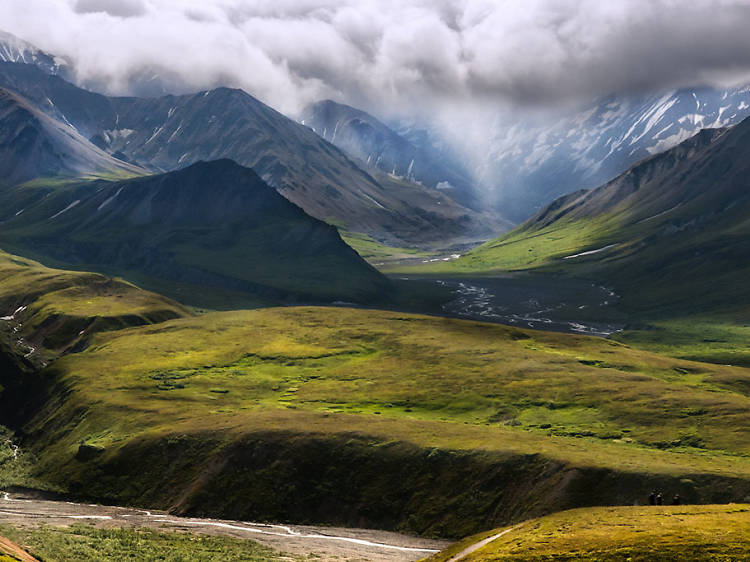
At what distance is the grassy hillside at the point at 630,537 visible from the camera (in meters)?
64.9

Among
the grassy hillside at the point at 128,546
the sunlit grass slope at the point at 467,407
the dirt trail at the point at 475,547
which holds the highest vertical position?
the sunlit grass slope at the point at 467,407

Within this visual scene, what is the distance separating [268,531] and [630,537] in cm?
5431

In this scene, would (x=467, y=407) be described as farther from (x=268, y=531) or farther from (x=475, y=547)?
(x=475, y=547)

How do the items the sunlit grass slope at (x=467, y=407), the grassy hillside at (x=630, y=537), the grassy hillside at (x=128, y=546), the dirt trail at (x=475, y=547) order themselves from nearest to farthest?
the grassy hillside at (x=630, y=537), the dirt trail at (x=475, y=547), the grassy hillside at (x=128, y=546), the sunlit grass slope at (x=467, y=407)

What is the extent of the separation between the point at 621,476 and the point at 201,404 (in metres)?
93.3

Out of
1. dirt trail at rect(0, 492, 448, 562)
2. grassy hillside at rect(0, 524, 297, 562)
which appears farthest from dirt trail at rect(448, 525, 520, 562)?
grassy hillside at rect(0, 524, 297, 562)

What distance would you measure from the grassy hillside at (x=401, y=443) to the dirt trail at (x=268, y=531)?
4.53m

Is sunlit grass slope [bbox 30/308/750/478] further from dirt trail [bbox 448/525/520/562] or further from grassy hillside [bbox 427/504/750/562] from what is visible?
dirt trail [bbox 448/525/520/562]

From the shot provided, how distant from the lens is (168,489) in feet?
403

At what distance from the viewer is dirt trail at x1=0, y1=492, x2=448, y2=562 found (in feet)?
313

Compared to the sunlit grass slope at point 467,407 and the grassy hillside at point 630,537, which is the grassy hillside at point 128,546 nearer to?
the grassy hillside at point 630,537

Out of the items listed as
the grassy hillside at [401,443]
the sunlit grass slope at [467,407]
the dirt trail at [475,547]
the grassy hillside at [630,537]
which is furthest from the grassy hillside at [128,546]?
the sunlit grass slope at [467,407]

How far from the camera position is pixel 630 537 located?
69.9m

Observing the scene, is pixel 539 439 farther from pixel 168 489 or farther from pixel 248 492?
pixel 168 489
